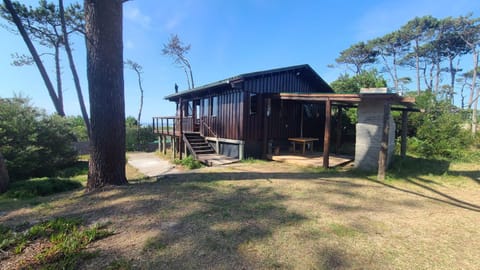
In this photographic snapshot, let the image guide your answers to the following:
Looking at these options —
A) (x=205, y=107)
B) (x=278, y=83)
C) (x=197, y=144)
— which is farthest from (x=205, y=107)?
(x=278, y=83)

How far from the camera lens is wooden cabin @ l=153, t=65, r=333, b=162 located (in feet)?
31.8

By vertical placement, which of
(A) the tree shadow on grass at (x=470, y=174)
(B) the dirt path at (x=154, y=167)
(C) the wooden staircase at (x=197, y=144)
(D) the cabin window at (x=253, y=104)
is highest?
(D) the cabin window at (x=253, y=104)

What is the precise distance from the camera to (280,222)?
329cm

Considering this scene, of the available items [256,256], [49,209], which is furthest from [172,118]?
[256,256]

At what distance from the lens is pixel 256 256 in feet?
7.93

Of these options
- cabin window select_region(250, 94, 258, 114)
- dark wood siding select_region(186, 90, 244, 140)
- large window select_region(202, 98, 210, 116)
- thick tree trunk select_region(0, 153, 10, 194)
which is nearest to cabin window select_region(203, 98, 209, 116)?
large window select_region(202, 98, 210, 116)

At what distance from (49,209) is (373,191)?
6414 mm

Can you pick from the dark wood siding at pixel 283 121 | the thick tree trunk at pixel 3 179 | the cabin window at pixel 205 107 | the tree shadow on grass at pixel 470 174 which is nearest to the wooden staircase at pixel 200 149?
the cabin window at pixel 205 107

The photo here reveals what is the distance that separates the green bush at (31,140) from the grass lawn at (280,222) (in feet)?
19.2

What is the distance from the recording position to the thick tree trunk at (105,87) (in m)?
4.68

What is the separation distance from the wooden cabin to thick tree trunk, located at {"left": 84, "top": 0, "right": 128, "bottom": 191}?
4843mm

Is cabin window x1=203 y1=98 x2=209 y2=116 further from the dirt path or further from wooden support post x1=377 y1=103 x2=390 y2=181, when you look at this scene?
wooden support post x1=377 y1=103 x2=390 y2=181

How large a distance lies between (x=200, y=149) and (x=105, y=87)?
689 centimetres

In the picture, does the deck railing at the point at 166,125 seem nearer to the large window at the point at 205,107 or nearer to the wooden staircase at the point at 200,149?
the wooden staircase at the point at 200,149
